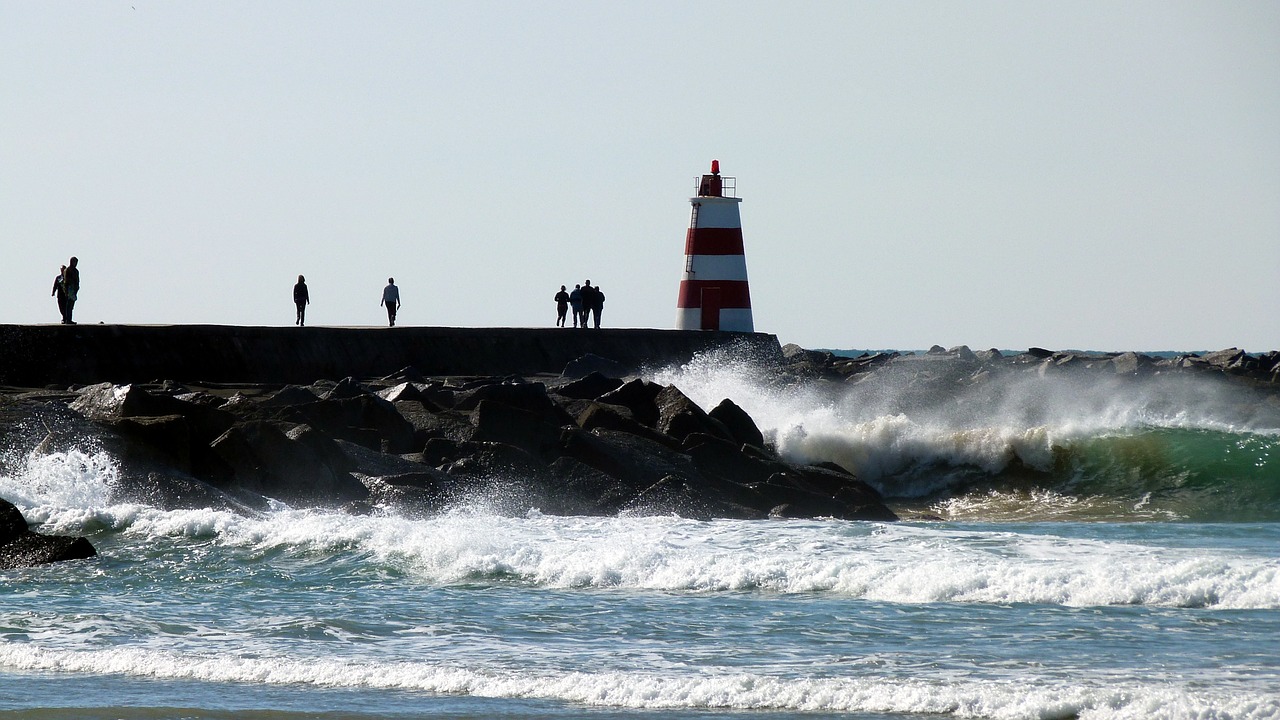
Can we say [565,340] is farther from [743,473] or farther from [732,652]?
[732,652]

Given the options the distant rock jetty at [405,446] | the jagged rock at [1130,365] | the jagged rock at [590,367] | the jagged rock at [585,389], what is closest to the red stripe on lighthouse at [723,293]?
the jagged rock at [590,367]

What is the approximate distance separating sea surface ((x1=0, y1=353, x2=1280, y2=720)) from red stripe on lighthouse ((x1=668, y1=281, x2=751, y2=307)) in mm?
12108

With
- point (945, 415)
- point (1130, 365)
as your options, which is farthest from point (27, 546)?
point (1130, 365)

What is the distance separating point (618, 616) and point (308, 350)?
37.4ft

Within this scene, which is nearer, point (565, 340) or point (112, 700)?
point (112, 700)

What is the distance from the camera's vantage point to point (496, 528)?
10.3 metres

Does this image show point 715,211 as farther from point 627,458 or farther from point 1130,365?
point 627,458

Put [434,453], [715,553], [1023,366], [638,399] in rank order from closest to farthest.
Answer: [715,553], [434,453], [638,399], [1023,366]

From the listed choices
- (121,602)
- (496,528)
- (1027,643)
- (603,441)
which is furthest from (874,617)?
(603,441)

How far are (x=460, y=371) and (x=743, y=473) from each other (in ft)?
25.1

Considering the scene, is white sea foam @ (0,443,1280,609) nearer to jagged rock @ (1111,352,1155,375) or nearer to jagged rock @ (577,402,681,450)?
jagged rock @ (577,402,681,450)

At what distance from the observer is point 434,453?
1250 cm

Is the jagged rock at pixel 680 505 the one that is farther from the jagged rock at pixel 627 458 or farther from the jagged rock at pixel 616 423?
the jagged rock at pixel 616 423

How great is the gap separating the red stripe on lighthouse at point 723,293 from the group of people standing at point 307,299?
4.79m
